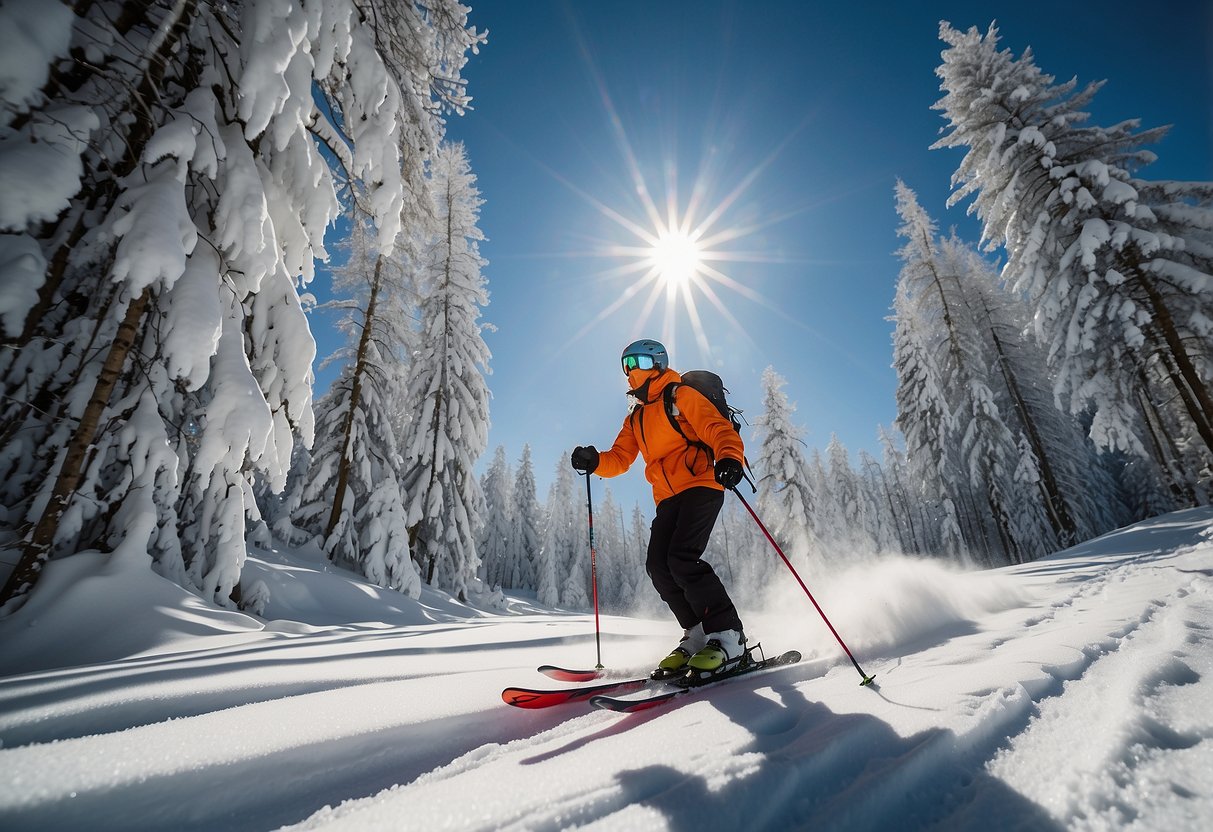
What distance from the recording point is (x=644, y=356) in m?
4.03

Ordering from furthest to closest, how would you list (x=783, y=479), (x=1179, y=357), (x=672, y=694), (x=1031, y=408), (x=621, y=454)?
(x=1031, y=408)
(x=783, y=479)
(x=1179, y=357)
(x=621, y=454)
(x=672, y=694)

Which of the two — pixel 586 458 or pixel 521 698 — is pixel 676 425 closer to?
pixel 586 458

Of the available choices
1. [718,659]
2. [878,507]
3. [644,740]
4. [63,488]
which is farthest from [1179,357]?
[878,507]

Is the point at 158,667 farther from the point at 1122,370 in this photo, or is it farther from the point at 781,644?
the point at 1122,370

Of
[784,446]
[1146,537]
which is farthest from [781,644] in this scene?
[784,446]

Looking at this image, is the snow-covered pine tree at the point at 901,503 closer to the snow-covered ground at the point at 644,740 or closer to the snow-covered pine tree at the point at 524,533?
the snow-covered pine tree at the point at 524,533

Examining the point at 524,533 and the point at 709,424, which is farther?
the point at 524,533

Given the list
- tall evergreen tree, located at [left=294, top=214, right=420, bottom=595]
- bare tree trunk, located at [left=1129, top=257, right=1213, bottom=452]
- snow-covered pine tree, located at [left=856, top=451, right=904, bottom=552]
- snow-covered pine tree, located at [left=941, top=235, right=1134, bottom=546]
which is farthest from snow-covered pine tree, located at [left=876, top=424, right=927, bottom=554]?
tall evergreen tree, located at [left=294, top=214, right=420, bottom=595]

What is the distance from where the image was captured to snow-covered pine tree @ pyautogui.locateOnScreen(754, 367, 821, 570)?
20.6 m

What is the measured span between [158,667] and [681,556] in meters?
3.14

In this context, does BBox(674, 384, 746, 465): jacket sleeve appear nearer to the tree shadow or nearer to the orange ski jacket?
the orange ski jacket

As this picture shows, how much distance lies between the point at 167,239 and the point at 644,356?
3616mm

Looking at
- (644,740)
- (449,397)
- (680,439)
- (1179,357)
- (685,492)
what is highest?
(449,397)

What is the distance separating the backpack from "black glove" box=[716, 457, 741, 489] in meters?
0.29
